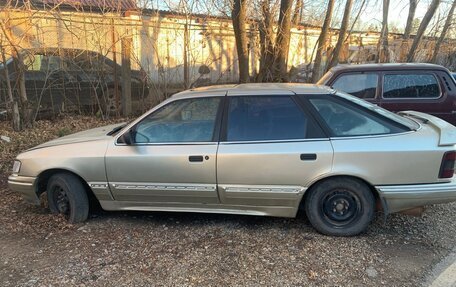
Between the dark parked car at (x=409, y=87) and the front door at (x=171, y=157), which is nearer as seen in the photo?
the front door at (x=171, y=157)

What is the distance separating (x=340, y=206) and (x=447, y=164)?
1040 millimetres

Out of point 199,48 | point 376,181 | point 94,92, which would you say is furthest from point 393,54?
point 376,181

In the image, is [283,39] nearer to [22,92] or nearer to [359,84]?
[359,84]

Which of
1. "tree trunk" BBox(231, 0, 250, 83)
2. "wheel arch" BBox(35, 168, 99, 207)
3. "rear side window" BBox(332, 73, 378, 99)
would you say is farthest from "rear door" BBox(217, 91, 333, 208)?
"tree trunk" BBox(231, 0, 250, 83)

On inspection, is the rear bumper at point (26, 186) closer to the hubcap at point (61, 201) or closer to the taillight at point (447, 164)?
the hubcap at point (61, 201)

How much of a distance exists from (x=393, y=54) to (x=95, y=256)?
46.8ft

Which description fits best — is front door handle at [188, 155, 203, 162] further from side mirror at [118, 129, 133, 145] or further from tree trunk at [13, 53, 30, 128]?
tree trunk at [13, 53, 30, 128]

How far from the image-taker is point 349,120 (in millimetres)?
3816

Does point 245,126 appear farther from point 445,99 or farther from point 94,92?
point 94,92

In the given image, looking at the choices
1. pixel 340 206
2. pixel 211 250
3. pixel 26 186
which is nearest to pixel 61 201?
pixel 26 186

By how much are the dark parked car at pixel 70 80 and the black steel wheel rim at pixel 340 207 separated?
6384 mm

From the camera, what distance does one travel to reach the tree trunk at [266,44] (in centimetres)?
953

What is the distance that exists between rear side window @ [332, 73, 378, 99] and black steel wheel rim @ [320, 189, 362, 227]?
3.18 metres

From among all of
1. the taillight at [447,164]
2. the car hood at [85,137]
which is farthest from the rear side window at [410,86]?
the car hood at [85,137]
